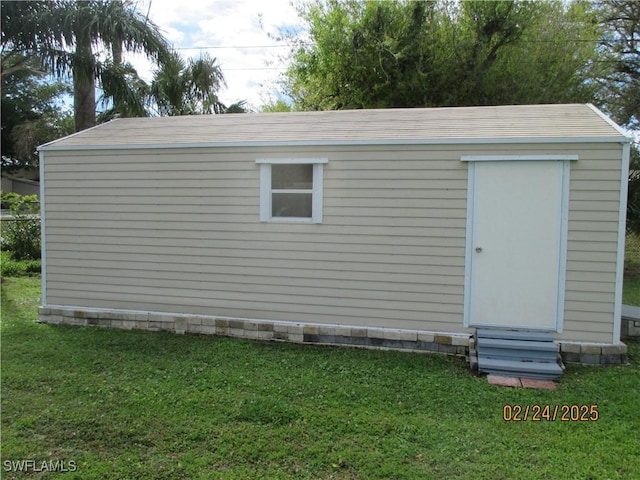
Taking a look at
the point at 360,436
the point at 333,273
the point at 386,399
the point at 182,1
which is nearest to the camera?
the point at 360,436

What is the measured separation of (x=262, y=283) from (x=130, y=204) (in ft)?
6.40

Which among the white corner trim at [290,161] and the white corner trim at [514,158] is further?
the white corner trim at [290,161]

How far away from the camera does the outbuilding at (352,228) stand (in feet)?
14.3

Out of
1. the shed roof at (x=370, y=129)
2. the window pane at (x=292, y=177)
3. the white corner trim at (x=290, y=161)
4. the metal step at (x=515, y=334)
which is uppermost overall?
the shed roof at (x=370, y=129)

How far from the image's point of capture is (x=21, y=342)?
4.98m

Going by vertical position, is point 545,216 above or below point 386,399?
above

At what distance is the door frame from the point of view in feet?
14.2

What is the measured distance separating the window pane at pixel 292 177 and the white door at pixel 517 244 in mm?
1733

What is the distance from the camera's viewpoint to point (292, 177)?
5.03 meters

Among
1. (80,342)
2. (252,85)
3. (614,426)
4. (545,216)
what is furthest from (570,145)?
(252,85)

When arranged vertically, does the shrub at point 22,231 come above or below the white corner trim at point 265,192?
below

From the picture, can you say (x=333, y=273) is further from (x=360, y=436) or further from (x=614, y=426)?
(x=614, y=426)
